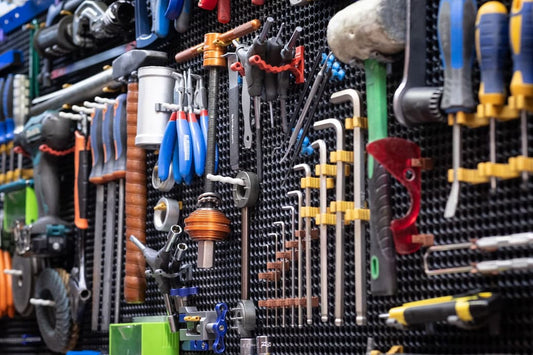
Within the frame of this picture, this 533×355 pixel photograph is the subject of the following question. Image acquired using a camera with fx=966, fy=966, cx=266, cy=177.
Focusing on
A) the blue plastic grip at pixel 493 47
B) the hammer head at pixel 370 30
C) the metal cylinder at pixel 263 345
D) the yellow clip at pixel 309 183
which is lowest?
the metal cylinder at pixel 263 345

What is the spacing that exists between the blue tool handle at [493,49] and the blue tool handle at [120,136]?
5.62 feet

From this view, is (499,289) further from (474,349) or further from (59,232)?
(59,232)

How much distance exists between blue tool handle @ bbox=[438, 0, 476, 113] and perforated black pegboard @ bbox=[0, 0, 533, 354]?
0.10 metres

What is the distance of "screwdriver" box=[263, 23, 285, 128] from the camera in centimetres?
276

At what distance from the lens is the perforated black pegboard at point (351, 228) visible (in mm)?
2141

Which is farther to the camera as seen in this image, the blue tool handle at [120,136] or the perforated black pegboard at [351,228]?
the blue tool handle at [120,136]

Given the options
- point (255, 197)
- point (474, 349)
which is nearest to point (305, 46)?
point (255, 197)

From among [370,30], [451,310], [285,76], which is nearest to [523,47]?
[370,30]

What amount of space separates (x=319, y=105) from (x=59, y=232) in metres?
1.47

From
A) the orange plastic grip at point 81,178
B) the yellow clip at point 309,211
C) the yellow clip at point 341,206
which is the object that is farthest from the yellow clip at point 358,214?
the orange plastic grip at point 81,178

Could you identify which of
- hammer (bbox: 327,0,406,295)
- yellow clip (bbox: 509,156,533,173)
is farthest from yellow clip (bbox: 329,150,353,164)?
yellow clip (bbox: 509,156,533,173)

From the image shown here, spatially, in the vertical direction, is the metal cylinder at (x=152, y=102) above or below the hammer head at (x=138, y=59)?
below

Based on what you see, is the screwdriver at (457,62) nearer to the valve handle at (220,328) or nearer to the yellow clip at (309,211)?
the yellow clip at (309,211)

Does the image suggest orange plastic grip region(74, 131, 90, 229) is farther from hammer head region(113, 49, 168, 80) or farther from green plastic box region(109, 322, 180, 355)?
green plastic box region(109, 322, 180, 355)
